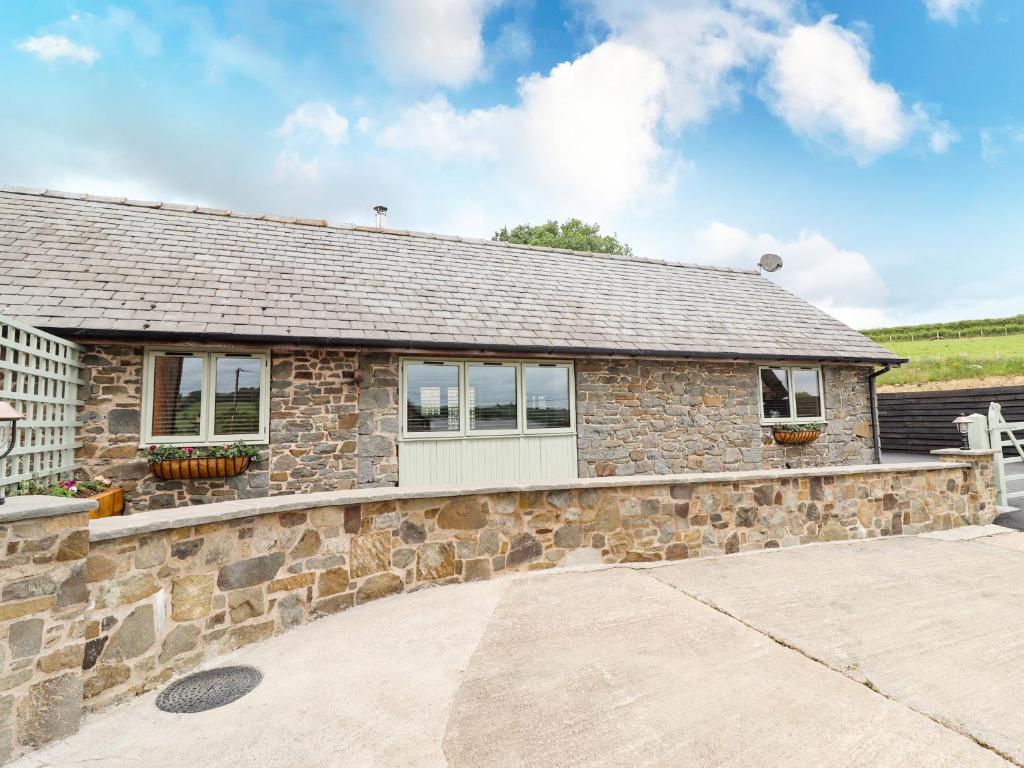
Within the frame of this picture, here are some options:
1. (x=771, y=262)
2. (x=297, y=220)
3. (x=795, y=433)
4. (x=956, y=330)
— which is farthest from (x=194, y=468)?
(x=956, y=330)

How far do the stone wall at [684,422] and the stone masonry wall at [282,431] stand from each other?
3.75 meters

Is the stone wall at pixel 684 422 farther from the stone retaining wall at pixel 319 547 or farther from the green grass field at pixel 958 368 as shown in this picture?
the green grass field at pixel 958 368

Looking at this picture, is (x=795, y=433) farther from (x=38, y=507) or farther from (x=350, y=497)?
(x=38, y=507)

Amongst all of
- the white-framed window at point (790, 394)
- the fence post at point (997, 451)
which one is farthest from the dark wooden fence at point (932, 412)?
the fence post at point (997, 451)

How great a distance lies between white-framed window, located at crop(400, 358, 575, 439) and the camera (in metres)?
7.97

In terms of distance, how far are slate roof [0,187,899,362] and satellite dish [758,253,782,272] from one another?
2.17 m

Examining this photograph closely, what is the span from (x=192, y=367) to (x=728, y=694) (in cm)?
763

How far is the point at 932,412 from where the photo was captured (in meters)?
13.5

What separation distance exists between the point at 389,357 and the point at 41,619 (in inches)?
223

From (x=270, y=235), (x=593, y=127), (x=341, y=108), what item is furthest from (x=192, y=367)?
(x=593, y=127)

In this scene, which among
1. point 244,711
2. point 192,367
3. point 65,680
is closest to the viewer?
point 65,680

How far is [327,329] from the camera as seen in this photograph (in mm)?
7316

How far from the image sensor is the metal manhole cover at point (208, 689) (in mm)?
2680

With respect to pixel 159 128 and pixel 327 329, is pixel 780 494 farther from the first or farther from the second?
pixel 159 128
